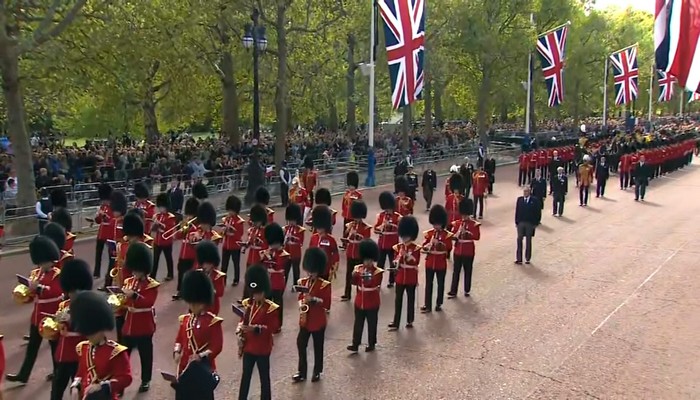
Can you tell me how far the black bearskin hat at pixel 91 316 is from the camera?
580 cm

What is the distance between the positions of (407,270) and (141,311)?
372cm

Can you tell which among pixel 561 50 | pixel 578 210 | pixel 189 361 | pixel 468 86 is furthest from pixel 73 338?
pixel 468 86

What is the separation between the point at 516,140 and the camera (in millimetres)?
48906

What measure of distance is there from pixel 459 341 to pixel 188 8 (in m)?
14.8

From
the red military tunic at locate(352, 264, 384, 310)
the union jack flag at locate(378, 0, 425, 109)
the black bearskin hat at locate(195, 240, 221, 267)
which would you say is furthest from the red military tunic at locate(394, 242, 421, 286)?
the union jack flag at locate(378, 0, 425, 109)

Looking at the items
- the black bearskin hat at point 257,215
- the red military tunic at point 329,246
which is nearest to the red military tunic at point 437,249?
the red military tunic at point 329,246

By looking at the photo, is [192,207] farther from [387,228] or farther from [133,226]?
[387,228]

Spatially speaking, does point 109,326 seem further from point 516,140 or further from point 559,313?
point 516,140

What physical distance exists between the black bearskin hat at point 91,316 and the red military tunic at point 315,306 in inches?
105

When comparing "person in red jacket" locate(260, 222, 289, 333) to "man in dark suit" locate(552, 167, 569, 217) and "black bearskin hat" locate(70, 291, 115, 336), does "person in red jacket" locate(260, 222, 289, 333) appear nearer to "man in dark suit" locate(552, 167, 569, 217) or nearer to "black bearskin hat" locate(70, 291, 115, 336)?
"black bearskin hat" locate(70, 291, 115, 336)

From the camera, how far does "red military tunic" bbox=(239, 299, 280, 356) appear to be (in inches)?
288

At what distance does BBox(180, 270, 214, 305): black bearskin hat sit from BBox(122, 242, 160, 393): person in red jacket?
1093 mm

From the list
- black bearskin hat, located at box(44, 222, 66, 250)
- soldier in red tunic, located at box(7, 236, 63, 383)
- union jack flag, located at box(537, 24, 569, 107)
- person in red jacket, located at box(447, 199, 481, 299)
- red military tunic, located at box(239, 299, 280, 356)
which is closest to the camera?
red military tunic, located at box(239, 299, 280, 356)

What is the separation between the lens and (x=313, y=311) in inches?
324
